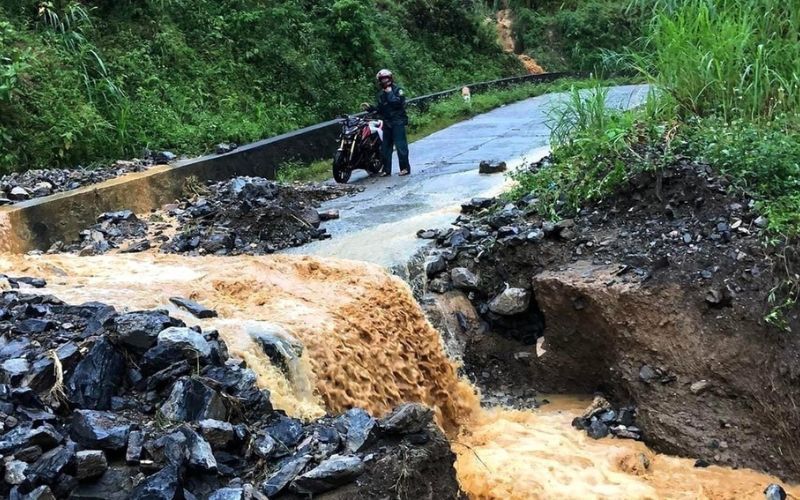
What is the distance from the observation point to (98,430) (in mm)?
3312

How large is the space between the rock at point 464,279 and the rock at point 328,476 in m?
3.56

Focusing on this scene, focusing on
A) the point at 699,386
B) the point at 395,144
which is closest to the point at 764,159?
the point at 699,386

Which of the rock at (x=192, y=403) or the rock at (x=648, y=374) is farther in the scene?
the rock at (x=648, y=374)

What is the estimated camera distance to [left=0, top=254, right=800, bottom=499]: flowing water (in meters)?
5.01

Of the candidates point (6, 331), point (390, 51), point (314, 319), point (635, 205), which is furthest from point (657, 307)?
point (390, 51)

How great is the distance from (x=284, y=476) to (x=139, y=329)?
4.39 ft

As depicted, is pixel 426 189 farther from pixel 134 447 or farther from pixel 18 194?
pixel 134 447

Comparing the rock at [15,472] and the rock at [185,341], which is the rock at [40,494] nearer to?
the rock at [15,472]

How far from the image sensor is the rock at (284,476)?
10.6 feet

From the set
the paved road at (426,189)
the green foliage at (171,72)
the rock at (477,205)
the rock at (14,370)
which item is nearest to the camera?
the rock at (14,370)

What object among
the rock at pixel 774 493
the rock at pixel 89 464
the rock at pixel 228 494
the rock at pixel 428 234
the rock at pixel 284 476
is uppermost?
the rock at pixel 89 464

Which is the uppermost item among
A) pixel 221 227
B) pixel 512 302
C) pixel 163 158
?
pixel 163 158

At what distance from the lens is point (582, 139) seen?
7348 millimetres

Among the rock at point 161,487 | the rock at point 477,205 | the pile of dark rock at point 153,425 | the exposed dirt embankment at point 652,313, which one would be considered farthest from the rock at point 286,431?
the rock at point 477,205
